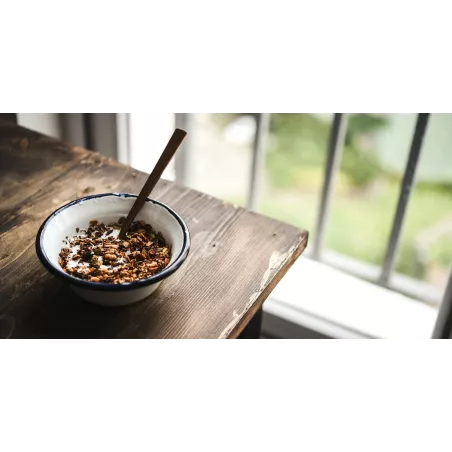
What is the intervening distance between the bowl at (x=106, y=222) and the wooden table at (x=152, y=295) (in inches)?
1.3

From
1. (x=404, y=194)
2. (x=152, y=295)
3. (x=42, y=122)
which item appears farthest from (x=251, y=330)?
(x=42, y=122)

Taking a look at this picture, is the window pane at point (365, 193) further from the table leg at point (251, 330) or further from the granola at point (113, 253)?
the granola at point (113, 253)

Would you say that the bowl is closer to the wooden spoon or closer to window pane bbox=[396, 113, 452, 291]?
the wooden spoon

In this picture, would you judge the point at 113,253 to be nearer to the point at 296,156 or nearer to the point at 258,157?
the point at 258,157

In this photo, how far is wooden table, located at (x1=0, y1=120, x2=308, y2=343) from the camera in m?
0.94

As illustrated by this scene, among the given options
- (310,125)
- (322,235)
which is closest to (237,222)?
(322,235)

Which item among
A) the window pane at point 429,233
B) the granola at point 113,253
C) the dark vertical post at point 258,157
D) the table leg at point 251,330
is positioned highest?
the granola at point 113,253

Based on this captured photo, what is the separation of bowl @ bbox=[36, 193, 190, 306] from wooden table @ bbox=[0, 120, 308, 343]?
3cm

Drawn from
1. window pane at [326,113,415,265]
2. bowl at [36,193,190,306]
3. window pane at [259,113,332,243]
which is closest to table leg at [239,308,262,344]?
bowl at [36,193,190,306]

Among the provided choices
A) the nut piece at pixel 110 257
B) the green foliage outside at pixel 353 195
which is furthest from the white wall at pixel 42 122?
the green foliage outside at pixel 353 195

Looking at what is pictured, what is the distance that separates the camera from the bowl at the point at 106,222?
0.90 metres

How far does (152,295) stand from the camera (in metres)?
1.00

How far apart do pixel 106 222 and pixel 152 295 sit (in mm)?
182
